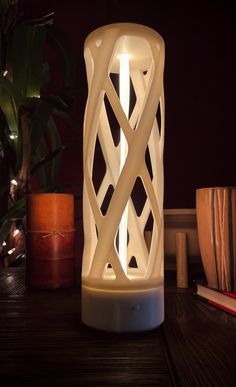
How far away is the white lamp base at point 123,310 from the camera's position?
1.35 feet

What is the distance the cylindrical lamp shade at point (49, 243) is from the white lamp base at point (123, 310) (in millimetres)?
250

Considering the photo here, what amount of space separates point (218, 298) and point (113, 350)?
0.26m

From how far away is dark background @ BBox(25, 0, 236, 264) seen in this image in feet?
3.95

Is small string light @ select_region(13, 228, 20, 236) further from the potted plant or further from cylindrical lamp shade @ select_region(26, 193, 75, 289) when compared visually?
cylindrical lamp shade @ select_region(26, 193, 75, 289)

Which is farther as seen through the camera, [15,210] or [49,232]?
[15,210]

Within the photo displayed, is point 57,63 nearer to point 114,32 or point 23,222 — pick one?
point 23,222

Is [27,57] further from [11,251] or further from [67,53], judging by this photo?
[11,251]

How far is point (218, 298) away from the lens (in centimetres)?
56

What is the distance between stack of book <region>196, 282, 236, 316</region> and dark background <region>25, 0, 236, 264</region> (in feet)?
2.12

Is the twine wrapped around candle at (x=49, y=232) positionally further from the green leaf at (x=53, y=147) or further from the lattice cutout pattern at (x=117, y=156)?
the green leaf at (x=53, y=147)

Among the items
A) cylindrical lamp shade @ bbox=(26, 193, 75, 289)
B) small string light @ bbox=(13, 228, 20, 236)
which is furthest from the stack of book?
small string light @ bbox=(13, 228, 20, 236)

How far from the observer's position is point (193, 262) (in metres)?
0.72

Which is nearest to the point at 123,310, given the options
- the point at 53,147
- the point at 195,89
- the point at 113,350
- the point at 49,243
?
the point at 113,350

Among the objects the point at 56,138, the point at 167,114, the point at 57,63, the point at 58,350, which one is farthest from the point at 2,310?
the point at 57,63
